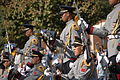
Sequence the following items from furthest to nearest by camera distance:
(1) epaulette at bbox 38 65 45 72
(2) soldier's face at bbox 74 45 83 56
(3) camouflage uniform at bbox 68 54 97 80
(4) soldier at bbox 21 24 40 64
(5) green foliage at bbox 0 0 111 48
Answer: (5) green foliage at bbox 0 0 111 48
(4) soldier at bbox 21 24 40 64
(1) epaulette at bbox 38 65 45 72
(2) soldier's face at bbox 74 45 83 56
(3) camouflage uniform at bbox 68 54 97 80

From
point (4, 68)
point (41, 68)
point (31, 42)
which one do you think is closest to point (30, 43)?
point (31, 42)

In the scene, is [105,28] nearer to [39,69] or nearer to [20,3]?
[39,69]

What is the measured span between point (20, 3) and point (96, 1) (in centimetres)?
443

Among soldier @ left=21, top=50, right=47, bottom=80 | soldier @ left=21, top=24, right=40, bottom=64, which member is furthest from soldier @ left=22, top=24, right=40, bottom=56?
soldier @ left=21, top=50, right=47, bottom=80

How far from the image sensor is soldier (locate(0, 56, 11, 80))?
11234 millimetres

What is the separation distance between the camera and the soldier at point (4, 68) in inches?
442

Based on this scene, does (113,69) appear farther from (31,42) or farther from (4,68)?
(4,68)

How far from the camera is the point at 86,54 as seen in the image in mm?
7543

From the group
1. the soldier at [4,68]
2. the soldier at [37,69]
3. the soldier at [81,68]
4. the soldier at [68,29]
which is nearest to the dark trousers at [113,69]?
the soldier at [81,68]

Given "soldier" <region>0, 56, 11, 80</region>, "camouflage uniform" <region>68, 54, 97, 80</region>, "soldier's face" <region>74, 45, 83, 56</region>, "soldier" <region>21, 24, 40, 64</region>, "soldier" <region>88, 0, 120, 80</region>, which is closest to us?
"camouflage uniform" <region>68, 54, 97, 80</region>

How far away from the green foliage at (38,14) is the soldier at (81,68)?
13319 millimetres

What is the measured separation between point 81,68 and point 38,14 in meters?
14.8

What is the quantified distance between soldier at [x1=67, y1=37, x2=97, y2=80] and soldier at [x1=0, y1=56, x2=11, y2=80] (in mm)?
3669

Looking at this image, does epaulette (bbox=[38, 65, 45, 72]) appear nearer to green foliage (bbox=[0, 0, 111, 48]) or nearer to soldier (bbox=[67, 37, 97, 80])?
soldier (bbox=[67, 37, 97, 80])
